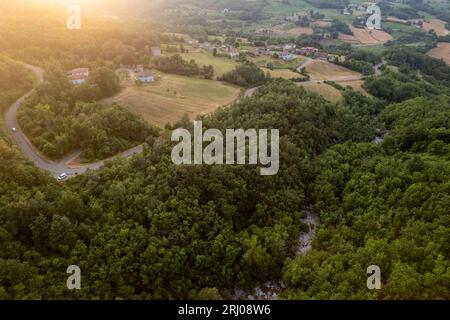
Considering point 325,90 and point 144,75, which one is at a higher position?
point 144,75

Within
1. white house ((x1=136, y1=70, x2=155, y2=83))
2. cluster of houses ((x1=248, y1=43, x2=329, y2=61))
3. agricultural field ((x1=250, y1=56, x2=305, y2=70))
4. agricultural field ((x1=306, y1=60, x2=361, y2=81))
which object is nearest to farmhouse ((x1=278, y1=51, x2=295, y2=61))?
cluster of houses ((x1=248, y1=43, x2=329, y2=61))

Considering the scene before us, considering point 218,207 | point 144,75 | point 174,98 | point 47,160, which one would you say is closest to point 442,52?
point 174,98

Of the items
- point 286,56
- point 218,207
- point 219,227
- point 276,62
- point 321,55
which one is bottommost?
point 219,227

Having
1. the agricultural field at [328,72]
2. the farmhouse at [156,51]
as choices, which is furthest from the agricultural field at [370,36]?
the farmhouse at [156,51]

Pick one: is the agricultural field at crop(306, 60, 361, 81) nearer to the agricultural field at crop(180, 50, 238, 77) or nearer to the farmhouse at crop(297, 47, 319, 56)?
the farmhouse at crop(297, 47, 319, 56)

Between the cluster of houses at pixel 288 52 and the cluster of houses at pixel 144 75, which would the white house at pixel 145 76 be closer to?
the cluster of houses at pixel 144 75

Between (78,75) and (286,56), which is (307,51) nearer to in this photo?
(286,56)

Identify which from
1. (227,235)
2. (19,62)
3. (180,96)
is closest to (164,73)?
(180,96)
